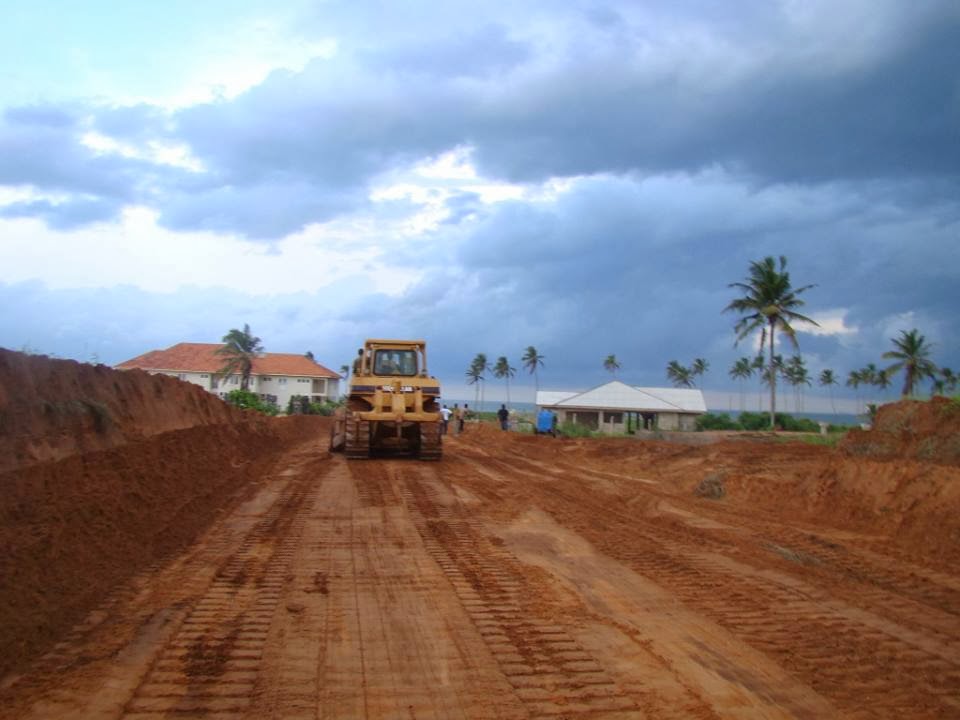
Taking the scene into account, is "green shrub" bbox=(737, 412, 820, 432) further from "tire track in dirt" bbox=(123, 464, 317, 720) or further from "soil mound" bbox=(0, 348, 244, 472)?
"tire track in dirt" bbox=(123, 464, 317, 720)

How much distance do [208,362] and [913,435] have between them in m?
61.3

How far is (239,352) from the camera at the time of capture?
62531 mm

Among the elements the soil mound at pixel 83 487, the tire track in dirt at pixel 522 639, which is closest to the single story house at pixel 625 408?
the soil mound at pixel 83 487

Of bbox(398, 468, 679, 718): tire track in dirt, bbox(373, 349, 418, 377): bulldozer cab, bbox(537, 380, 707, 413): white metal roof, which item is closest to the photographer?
bbox(398, 468, 679, 718): tire track in dirt

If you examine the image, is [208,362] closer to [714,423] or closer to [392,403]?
[714,423]

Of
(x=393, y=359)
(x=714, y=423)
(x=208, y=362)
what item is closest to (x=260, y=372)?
(x=208, y=362)

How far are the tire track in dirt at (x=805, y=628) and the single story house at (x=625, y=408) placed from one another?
146 feet

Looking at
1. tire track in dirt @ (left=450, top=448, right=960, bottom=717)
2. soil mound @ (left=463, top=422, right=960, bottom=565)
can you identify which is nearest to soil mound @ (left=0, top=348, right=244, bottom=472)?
tire track in dirt @ (left=450, top=448, right=960, bottom=717)

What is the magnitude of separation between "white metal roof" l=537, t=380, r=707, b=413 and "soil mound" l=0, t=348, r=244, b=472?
3943cm

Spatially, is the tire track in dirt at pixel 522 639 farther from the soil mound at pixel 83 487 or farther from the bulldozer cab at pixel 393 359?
the bulldozer cab at pixel 393 359

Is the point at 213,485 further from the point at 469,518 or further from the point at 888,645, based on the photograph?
the point at 888,645

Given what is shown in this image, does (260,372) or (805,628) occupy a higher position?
(260,372)

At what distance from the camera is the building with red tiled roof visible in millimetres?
65250

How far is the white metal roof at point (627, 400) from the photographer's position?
53978 mm
